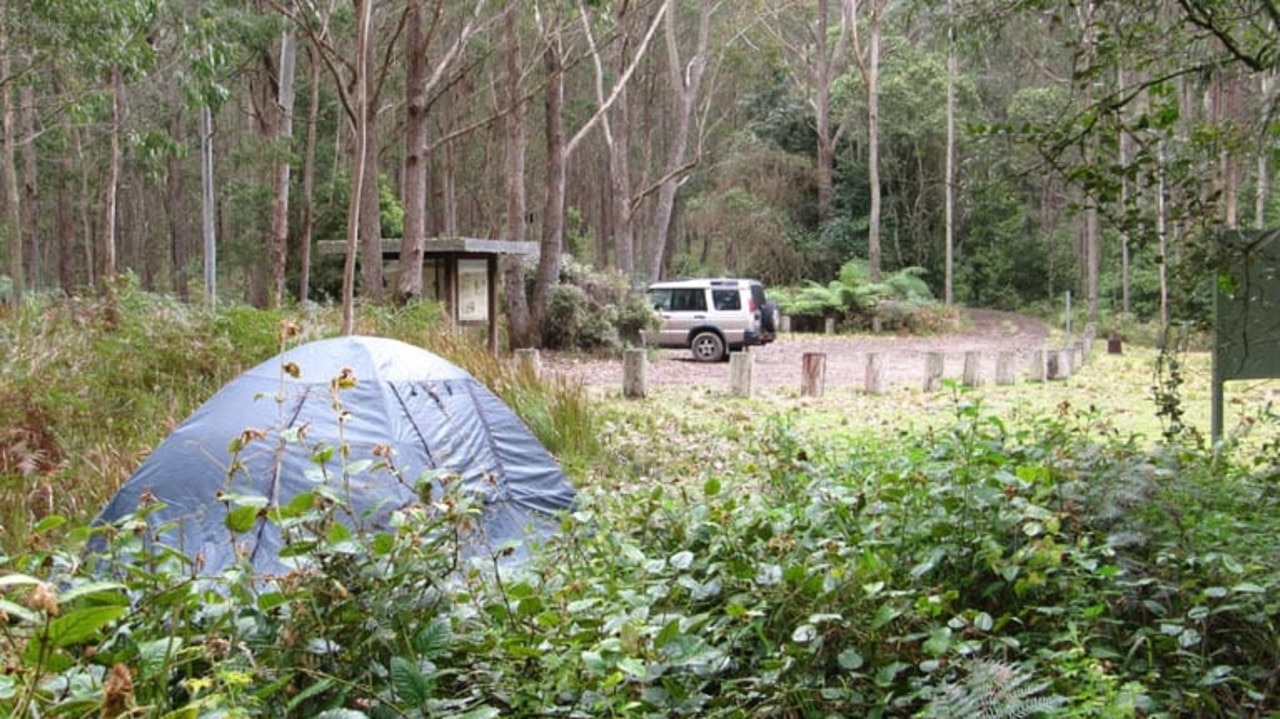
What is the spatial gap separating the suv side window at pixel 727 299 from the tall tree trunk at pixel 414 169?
6.27 meters

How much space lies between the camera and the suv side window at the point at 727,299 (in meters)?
21.4

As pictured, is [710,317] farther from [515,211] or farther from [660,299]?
[515,211]

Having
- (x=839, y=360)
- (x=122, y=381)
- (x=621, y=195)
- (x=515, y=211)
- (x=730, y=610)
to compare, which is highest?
(x=621, y=195)

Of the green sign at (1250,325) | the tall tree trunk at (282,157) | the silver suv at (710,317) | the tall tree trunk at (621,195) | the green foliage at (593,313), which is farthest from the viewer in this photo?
the tall tree trunk at (621,195)

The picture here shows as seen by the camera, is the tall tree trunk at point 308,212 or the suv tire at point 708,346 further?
the tall tree trunk at point 308,212

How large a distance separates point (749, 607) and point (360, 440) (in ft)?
14.4

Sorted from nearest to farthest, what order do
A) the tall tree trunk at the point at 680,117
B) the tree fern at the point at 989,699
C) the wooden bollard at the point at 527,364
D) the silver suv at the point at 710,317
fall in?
the tree fern at the point at 989,699 < the wooden bollard at the point at 527,364 < the silver suv at the point at 710,317 < the tall tree trunk at the point at 680,117

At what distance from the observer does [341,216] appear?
26.0 m

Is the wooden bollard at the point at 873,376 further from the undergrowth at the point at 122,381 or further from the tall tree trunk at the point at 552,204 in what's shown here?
the tall tree trunk at the point at 552,204

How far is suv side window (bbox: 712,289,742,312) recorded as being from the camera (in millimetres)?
21438

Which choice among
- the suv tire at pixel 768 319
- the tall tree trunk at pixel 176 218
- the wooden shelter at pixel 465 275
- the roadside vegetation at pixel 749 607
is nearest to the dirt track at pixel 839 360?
the suv tire at pixel 768 319

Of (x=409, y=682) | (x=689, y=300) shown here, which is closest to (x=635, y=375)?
(x=689, y=300)

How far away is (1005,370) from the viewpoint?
16.7m

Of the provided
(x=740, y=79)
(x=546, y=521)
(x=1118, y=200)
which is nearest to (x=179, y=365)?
(x=546, y=521)
